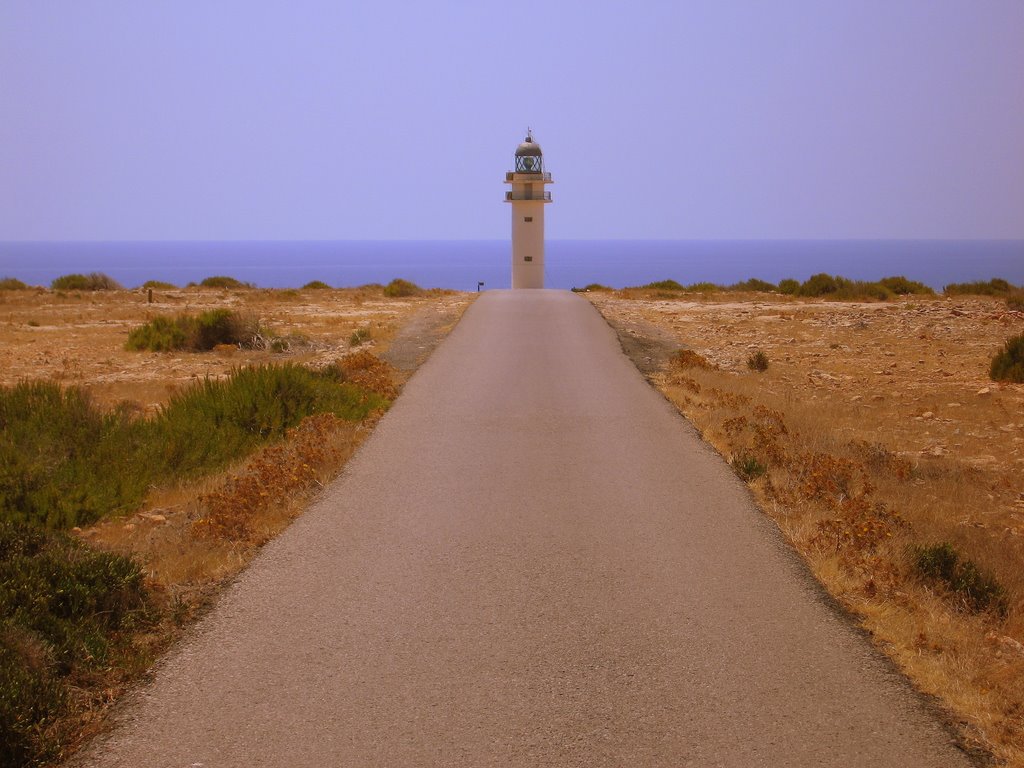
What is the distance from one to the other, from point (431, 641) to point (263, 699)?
113cm

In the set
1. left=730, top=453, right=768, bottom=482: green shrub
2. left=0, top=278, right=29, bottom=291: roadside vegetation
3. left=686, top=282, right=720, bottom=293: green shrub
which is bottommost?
left=730, top=453, right=768, bottom=482: green shrub

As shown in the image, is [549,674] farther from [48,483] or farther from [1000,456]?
[1000,456]

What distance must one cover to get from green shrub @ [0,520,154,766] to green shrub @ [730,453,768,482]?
20.5 feet

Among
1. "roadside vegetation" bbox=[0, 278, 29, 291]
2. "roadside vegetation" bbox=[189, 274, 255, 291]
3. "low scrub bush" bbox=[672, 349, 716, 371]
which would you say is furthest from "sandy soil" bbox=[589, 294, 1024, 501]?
"roadside vegetation" bbox=[0, 278, 29, 291]

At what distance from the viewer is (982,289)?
138ft

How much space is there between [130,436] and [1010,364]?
16816mm

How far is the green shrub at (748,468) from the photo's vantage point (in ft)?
32.7

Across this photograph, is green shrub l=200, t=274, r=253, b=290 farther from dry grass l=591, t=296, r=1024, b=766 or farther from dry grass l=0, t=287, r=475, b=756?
dry grass l=591, t=296, r=1024, b=766

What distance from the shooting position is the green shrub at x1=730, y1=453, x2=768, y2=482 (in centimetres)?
998

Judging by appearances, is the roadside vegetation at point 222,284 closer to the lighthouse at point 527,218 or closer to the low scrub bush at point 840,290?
the lighthouse at point 527,218

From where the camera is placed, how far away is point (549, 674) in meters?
5.30

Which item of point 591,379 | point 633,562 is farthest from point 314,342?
point 633,562

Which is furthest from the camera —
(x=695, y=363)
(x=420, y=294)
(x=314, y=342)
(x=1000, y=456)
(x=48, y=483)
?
(x=420, y=294)

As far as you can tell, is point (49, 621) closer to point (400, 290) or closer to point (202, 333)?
point (202, 333)
